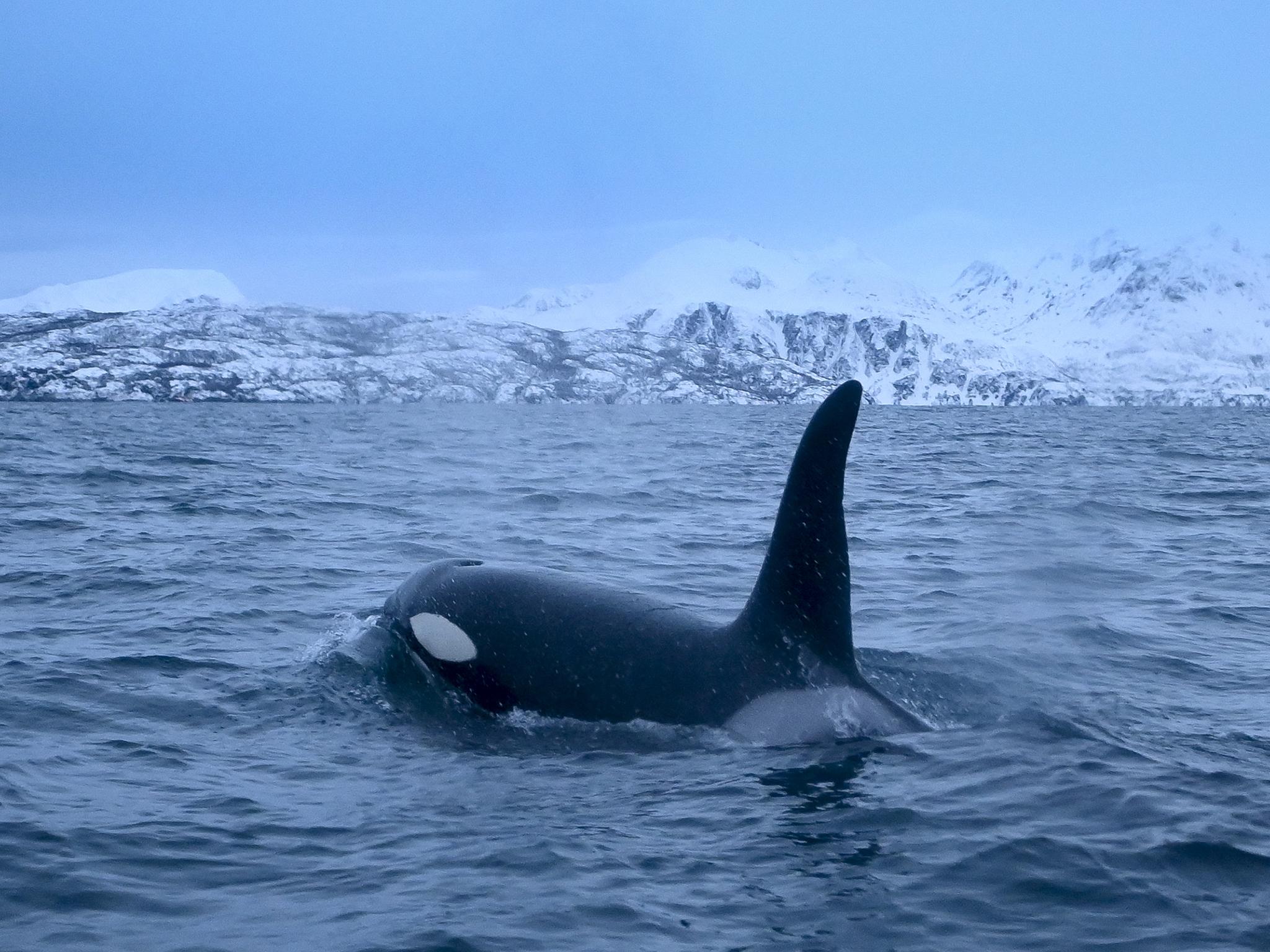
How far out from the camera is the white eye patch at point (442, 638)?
8.24 m

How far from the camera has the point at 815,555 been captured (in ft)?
22.2

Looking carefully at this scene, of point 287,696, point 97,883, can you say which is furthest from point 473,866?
point 287,696

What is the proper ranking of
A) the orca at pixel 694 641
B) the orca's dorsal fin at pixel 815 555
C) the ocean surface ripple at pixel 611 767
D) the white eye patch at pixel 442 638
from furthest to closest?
the white eye patch at pixel 442 638 < the orca at pixel 694 641 < the orca's dorsal fin at pixel 815 555 < the ocean surface ripple at pixel 611 767

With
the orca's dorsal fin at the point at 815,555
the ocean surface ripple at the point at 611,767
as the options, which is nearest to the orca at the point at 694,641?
the orca's dorsal fin at the point at 815,555

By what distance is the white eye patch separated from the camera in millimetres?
8242

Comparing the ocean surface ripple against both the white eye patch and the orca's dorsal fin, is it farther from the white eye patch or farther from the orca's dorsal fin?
the orca's dorsal fin

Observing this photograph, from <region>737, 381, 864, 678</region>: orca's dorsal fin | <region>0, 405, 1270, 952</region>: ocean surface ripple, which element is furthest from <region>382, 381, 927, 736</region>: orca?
<region>0, 405, 1270, 952</region>: ocean surface ripple

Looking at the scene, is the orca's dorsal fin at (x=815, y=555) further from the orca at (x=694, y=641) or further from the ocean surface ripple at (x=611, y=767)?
the ocean surface ripple at (x=611, y=767)

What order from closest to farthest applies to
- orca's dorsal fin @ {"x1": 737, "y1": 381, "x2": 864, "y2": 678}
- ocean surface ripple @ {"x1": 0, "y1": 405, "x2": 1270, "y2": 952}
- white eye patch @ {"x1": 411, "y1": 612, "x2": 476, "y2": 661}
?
ocean surface ripple @ {"x1": 0, "y1": 405, "x2": 1270, "y2": 952} → orca's dorsal fin @ {"x1": 737, "y1": 381, "x2": 864, "y2": 678} → white eye patch @ {"x1": 411, "y1": 612, "x2": 476, "y2": 661}

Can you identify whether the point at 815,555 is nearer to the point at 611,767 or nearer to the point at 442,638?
the point at 611,767

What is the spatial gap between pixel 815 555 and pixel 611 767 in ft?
5.72

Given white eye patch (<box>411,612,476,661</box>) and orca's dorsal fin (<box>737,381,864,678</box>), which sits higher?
orca's dorsal fin (<box>737,381,864,678</box>)

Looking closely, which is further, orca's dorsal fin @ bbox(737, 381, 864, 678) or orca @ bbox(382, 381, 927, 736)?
orca @ bbox(382, 381, 927, 736)

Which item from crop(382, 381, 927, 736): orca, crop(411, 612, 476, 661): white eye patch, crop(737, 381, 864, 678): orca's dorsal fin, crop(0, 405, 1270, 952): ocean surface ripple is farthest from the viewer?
crop(411, 612, 476, 661): white eye patch
